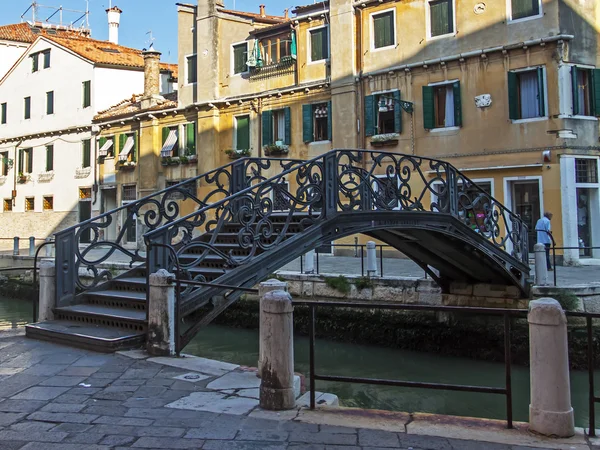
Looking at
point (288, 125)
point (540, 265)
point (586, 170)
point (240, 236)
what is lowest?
point (540, 265)

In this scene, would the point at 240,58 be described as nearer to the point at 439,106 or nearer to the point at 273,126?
the point at 273,126

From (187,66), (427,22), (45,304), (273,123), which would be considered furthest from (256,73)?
(45,304)

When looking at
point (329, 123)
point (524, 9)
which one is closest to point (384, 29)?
point (329, 123)

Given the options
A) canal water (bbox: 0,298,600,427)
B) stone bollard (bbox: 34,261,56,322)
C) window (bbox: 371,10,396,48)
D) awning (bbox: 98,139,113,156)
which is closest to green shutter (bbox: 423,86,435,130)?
window (bbox: 371,10,396,48)

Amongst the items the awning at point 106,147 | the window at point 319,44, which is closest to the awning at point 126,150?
the awning at point 106,147

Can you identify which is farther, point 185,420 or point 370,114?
point 370,114

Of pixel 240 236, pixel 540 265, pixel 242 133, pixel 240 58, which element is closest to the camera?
pixel 240 236

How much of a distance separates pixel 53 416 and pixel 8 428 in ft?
1.12

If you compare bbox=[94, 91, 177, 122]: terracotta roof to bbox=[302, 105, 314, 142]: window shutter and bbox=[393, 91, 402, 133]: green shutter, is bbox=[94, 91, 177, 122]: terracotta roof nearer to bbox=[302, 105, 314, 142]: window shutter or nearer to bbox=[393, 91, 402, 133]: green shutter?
bbox=[302, 105, 314, 142]: window shutter

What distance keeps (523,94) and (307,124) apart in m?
7.90

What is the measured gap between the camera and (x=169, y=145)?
27453 millimetres

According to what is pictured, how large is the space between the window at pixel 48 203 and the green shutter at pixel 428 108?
2188 cm

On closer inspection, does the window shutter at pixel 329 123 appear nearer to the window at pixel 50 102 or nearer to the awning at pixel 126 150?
the awning at pixel 126 150

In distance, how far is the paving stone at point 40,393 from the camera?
5.10 meters
